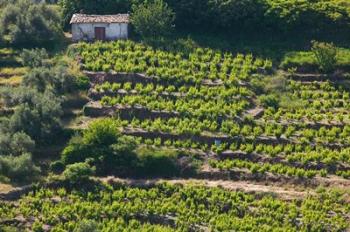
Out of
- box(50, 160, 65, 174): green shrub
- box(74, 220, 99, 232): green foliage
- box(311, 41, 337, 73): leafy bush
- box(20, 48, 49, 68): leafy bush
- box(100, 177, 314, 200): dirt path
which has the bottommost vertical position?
box(74, 220, 99, 232): green foliage

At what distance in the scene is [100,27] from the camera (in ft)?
213

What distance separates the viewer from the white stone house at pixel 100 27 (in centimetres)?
6488

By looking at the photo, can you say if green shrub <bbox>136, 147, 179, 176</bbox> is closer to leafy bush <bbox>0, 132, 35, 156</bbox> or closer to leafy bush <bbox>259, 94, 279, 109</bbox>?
leafy bush <bbox>0, 132, 35, 156</bbox>

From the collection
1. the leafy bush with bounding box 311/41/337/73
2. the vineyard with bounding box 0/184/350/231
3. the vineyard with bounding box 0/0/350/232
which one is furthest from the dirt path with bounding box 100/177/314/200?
the leafy bush with bounding box 311/41/337/73

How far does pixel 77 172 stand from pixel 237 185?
9.40 metres

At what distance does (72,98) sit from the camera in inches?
2336

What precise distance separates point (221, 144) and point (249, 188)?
13.7ft

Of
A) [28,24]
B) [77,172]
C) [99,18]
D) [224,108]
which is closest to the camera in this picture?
[77,172]

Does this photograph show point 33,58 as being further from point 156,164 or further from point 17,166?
point 156,164

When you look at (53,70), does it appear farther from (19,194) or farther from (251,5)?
(251,5)

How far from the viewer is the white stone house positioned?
64875 mm

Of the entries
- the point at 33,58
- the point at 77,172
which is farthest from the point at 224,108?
the point at 33,58

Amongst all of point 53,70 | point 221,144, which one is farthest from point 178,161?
point 53,70

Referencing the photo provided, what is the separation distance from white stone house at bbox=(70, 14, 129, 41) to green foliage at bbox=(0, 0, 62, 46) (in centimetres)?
174
